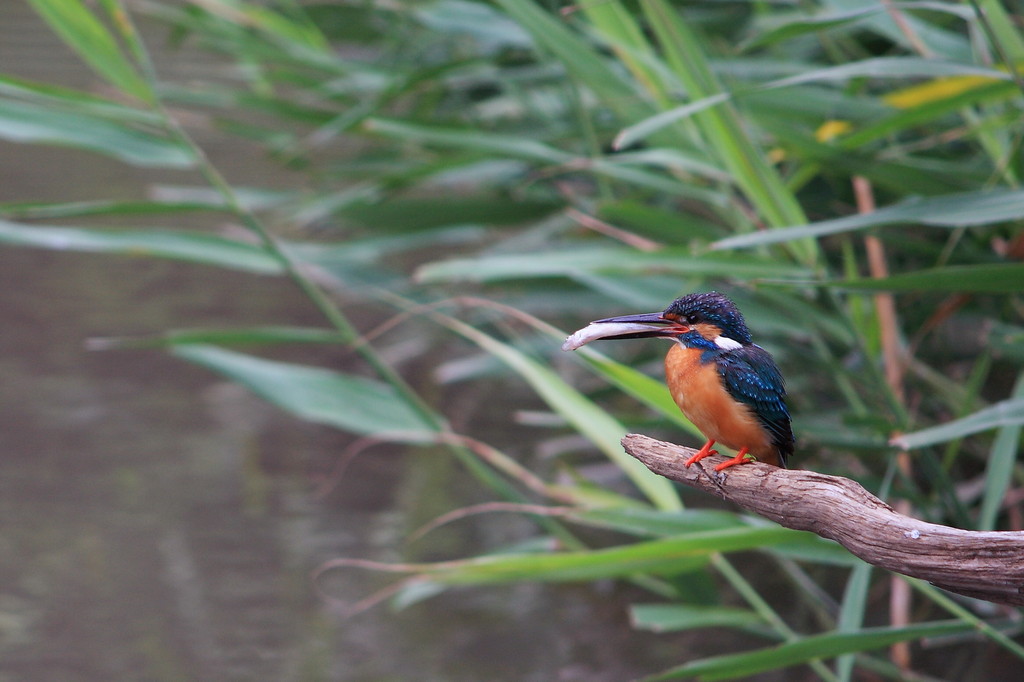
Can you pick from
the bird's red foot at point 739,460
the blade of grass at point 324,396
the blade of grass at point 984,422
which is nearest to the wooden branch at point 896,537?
the bird's red foot at point 739,460

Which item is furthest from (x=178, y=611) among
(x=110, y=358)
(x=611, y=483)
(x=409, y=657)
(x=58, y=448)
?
(x=110, y=358)

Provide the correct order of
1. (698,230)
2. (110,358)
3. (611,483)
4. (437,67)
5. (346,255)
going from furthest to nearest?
(110,358) < (611,483) < (346,255) < (437,67) < (698,230)

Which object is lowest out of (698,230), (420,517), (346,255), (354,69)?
(420,517)

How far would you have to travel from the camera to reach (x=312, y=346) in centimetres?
254

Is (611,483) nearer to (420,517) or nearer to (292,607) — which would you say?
(420,517)

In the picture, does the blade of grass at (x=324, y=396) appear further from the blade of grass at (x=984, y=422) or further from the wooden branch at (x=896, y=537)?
the wooden branch at (x=896, y=537)

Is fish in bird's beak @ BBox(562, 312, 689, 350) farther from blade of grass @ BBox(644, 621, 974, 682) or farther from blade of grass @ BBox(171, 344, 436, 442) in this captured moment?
blade of grass @ BBox(171, 344, 436, 442)

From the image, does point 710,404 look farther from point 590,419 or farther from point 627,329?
point 590,419

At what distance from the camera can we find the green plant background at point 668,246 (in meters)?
0.90

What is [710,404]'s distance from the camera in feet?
1.46

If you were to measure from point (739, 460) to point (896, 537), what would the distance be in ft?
0.25

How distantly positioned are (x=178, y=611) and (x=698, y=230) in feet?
3.15

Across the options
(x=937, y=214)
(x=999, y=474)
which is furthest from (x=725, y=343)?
(x=999, y=474)

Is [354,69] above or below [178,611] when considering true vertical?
above
